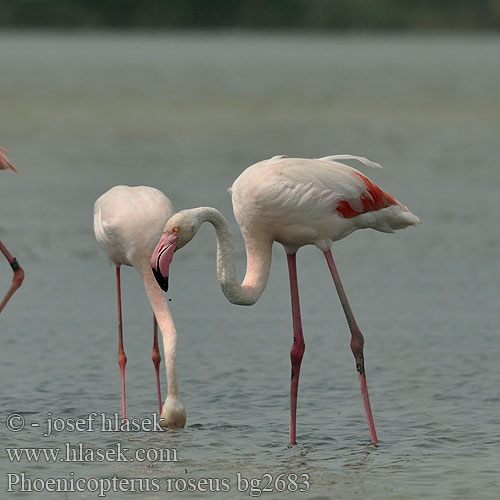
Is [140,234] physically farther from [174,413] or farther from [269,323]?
[269,323]

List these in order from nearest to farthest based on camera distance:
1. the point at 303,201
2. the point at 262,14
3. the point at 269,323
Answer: the point at 303,201
the point at 269,323
the point at 262,14

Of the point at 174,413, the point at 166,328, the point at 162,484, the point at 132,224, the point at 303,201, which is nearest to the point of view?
the point at 162,484

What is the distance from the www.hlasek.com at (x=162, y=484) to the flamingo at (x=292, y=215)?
0.69m

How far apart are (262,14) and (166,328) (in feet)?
263

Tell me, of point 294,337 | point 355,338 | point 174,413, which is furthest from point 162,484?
point 355,338

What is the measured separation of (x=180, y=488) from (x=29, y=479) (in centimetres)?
79

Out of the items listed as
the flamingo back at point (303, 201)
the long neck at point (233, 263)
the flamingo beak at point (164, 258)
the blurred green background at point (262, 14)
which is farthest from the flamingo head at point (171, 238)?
the blurred green background at point (262, 14)

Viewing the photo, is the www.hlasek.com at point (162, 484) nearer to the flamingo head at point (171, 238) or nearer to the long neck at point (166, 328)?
the long neck at point (166, 328)

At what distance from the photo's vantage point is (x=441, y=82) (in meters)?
40.7

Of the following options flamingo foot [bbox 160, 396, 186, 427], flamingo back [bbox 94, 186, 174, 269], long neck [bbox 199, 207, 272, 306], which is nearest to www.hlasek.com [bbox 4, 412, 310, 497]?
flamingo foot [bbox 160, 396, 186, 427]

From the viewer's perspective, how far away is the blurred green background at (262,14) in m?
83.1

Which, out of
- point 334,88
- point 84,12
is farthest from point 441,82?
point 84,12

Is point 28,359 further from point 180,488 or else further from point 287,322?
point 180,488

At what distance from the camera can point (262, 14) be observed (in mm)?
85938
